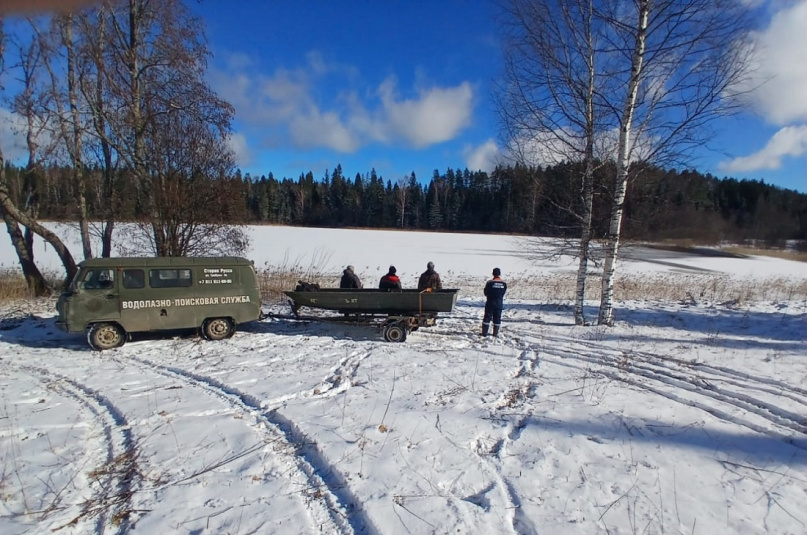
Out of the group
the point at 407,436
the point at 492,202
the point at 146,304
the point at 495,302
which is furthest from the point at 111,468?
the point at 492,202

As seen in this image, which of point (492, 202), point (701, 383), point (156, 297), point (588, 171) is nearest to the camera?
point (701, 383)

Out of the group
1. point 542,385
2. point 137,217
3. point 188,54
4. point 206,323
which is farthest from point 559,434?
point 188,54

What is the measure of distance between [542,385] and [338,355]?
3.79m

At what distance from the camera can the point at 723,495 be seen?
349cm

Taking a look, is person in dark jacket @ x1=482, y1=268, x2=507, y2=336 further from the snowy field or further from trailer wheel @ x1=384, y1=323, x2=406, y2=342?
trailer wheel @ x1=384, y1=323, x2=406, y2=342

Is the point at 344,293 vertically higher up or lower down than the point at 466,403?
higher up

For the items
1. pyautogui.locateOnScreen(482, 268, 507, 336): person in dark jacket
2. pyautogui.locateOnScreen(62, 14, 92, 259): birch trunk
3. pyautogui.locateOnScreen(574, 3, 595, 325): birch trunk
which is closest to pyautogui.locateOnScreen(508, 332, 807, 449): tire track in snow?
pyautogui.locateOnScreen(482, 268, 507, 336): person in dark jacket

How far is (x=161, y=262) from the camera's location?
872 cm

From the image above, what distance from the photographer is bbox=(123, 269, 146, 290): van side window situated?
27.6ft

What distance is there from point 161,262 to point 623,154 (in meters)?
11.0

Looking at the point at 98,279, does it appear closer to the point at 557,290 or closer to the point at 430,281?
the point at 430,281

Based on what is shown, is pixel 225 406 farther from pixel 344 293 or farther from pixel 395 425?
pixel 344 293

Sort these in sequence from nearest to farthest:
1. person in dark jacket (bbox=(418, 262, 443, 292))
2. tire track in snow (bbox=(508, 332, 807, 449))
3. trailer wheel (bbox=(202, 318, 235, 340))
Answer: tire track in snow (bbox=(508, 332, 807, 449))
trailer wheel (bbox=(202, 318, 235, 340))
person in dark jacket (bbox=(418, 262, 443, 292))

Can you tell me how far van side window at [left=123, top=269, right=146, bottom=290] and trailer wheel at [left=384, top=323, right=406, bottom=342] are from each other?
534cm
